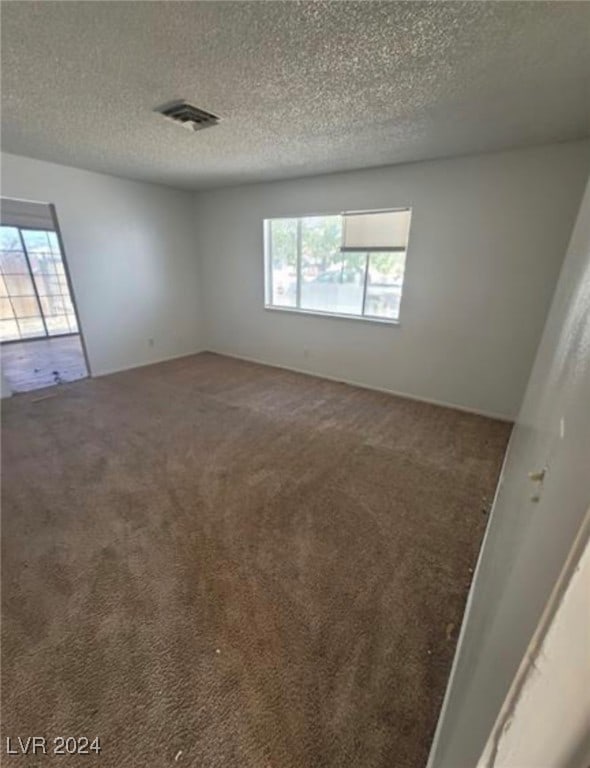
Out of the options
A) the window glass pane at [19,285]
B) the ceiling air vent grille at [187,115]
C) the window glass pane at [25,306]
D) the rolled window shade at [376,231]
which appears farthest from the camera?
the window glass pane at [25,306]

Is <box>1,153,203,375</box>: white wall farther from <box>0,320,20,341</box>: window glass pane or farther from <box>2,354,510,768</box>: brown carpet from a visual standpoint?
<box>0,320,20,341</box>: window glass pane

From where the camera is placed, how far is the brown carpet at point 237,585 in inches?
43.7

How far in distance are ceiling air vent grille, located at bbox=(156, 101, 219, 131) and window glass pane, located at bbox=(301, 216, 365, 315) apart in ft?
6.38

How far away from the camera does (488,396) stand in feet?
11.2

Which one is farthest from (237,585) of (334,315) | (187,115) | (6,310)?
(6,310)

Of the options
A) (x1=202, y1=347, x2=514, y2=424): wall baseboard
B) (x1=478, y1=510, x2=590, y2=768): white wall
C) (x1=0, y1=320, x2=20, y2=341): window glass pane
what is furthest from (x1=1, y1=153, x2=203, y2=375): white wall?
(x1=478, y1=510, x2=590, y2=768): white wall

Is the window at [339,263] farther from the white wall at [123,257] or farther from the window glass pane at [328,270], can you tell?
the white wall at [123,257]

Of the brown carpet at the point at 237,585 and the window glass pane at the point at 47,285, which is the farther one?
the window glass pane at the point at 47,285

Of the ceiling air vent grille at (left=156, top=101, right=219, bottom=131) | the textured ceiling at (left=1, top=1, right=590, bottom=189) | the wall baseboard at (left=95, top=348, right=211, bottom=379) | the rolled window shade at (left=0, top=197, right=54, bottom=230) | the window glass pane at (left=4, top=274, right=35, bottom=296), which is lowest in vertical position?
the wall baseboard at (left=95, top=348, right=211, bottom=379)

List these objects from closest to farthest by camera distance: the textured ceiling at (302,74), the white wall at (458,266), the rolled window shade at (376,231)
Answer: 1. the textured ceiling at (302,74)
2. the white wall at (458,266)
3. the rolled window shade at (376,231)

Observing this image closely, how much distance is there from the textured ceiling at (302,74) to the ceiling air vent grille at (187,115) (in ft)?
0.24

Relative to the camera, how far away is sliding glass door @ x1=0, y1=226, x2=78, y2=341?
19.6 feet

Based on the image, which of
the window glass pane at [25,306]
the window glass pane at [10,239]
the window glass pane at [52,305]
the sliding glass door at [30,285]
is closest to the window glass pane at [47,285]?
the sliding glass door at [30,285]

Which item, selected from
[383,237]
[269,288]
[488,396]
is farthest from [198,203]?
[488,396]
